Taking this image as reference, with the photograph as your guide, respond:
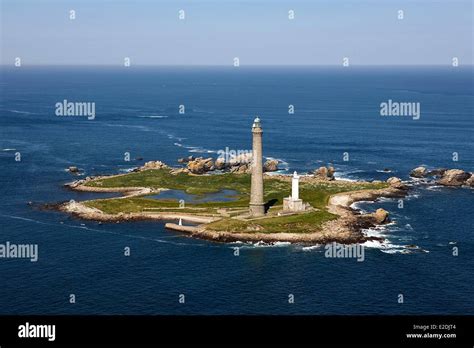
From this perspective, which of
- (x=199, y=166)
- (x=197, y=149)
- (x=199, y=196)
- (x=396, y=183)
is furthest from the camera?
(x=197, y=149)

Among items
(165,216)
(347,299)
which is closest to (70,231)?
(165,216)

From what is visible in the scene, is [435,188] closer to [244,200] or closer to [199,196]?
[244,200]

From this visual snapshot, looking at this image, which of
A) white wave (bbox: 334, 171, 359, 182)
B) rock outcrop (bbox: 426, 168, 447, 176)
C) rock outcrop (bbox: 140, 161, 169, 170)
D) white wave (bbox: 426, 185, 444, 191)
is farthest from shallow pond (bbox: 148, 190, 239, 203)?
rock outcrop (bbox: 426, 168, 447, 176)

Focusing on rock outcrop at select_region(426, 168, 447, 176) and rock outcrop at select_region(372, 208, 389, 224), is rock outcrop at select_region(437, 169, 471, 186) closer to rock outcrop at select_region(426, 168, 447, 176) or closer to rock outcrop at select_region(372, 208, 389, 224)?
rock outcrop at select_region(426, 168, 447, 176)

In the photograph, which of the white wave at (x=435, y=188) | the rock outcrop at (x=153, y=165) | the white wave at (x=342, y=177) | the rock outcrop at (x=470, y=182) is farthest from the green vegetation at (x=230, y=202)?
the rock outcrop at (x=470, y=182)

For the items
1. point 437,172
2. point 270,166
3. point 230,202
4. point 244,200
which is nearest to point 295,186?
point 244,200

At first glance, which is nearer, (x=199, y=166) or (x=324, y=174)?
(x=324, y=174)
